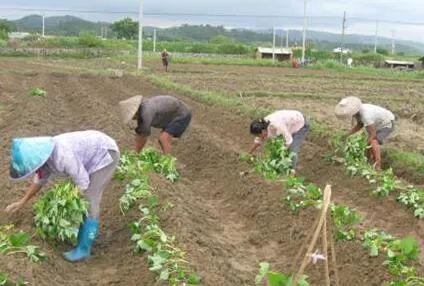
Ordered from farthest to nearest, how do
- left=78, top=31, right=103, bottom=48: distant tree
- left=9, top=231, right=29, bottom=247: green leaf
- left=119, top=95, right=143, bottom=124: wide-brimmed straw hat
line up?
1. left=78, top=31, right=103, bottom=48: distant tree
2. left=119, top=95, right=143, bottom=124: wide-brimmed straw hat
3. left=9, top=231, right=29, bottom=247: green leaf

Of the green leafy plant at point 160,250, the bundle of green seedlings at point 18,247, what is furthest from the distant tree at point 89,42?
the bundle of green seedlings at point 18,247

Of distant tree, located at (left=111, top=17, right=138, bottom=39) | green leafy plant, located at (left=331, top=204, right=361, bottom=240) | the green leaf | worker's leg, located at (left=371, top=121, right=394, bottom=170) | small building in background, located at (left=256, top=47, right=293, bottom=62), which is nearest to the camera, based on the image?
the green leaf

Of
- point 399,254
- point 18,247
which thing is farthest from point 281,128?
point 18,247

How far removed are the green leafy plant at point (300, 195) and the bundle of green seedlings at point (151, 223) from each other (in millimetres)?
1693

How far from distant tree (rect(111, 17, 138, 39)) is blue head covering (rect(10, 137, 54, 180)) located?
333ft

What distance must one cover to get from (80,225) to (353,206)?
399cm

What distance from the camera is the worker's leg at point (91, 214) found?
6.54 m

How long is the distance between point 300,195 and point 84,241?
2.94 meters

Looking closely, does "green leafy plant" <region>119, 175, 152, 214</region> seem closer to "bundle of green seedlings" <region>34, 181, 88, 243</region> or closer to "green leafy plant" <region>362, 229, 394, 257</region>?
"bundle of green seedlings" <region>34, 181, 88, 243</region>

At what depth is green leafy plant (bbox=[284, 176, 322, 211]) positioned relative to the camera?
8164 millimetres

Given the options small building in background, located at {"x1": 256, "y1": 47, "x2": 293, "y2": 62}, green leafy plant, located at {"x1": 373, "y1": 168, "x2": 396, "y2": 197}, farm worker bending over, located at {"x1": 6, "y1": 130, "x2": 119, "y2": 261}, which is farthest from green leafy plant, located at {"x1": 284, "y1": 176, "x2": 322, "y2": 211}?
small building in background, located at {"x1": 256, "y1": 47, "x2": 293, "y2": 62}

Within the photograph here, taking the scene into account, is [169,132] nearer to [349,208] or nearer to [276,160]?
[276,160]

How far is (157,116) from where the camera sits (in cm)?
997

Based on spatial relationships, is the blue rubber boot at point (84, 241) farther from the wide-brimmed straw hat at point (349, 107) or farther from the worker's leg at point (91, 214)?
the wide-brimmed straw hat at point (349, 107)
